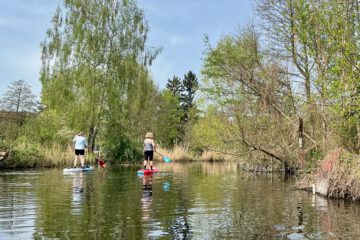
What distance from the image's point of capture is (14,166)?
29.7 metres

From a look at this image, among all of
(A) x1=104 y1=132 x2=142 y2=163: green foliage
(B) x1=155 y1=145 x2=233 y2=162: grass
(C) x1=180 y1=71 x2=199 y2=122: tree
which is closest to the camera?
(A) x1=104 y1=132 x2=142 y2=163: green foliage

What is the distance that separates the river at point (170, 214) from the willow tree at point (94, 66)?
22.4 meters

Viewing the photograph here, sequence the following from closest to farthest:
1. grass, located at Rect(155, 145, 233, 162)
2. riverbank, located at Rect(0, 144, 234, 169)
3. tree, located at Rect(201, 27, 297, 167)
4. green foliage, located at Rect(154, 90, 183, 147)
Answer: tree, located at Rect(201, 27, 297, 167) < riverbank, located at Rect(0, 144, 234, 169) < grass, located at Rect(155, 145, 233, 162) < green foliage, located at Rect(154, 90, 183, 147)

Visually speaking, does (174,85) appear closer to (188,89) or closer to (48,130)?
(188,89)

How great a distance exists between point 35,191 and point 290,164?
15133mm

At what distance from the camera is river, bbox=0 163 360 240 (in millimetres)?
→ 8273

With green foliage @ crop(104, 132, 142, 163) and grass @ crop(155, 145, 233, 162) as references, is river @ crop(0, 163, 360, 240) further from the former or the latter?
grass @ crop(155, 145, 233, 162)

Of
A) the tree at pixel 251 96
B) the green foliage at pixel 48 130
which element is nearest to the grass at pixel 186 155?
the green foliage at pixel 48 130

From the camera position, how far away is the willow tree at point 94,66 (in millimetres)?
37531

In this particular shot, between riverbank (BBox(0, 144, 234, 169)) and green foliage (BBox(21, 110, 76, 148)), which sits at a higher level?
green foliage (BBox(21, 110, 76, 148))

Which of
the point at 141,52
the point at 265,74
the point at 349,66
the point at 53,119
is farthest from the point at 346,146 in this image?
the point at 53,119

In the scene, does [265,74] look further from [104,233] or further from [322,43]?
[104,233]

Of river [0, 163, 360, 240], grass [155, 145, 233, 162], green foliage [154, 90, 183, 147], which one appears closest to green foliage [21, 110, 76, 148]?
grass [155, 145, 233, 162]

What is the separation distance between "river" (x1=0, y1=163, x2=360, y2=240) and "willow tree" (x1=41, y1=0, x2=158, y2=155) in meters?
22.4
